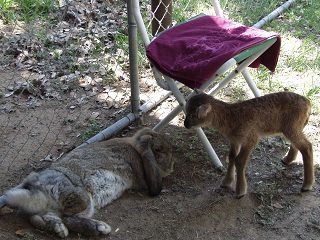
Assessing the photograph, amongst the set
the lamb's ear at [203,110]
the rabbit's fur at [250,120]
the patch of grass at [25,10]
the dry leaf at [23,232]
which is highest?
the patch of grass at [25,10]

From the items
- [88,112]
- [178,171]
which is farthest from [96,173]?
[88,112]

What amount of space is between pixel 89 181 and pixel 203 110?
3.41ft

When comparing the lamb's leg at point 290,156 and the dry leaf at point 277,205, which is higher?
the lamb's leg at point 290,156

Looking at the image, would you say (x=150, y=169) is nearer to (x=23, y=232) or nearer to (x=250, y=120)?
(x=250, y=120)

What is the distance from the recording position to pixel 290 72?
5660 millimetres

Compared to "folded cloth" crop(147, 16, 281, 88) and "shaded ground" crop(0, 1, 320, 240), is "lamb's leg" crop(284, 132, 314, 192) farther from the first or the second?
"folded cloth" crop(147, 16, 281, 88)

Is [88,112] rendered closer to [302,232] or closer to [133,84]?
[133,84]

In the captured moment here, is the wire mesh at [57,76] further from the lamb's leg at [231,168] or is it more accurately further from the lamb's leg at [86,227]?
the lamb's leg at [231,168]

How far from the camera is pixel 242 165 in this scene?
3.68m

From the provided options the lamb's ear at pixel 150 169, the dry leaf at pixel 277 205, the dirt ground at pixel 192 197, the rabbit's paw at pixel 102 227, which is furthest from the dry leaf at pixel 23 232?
the dry leaf at pixel 277 205

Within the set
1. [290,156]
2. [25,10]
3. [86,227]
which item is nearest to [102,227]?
[86,227]

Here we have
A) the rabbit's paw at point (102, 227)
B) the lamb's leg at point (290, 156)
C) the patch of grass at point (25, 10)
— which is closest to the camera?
the rabbit's paw at point (102, 227)

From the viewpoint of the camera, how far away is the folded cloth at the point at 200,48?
3719 millimetres

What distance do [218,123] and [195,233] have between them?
878 millimetres
